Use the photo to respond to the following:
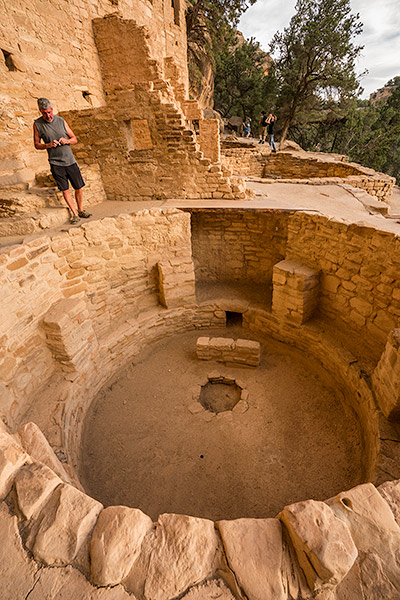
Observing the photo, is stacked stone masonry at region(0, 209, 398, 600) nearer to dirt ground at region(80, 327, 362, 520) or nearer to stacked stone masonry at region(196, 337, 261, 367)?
dirt ground at region(80, 327, 362, 520)

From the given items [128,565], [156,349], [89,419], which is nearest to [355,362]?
[156,349]

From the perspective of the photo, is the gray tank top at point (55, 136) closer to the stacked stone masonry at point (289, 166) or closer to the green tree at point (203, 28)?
the stacked stone masonry at point (289, 166)

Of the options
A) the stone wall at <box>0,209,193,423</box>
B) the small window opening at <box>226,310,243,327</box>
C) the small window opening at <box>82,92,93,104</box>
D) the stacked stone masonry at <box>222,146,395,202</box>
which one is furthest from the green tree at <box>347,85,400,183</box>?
the stone wall at <box>0,209,193,423</box>

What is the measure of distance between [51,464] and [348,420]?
419cm

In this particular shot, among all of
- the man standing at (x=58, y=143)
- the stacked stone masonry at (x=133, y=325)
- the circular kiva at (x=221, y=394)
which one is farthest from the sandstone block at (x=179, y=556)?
the man standing at (x=58, y=143)

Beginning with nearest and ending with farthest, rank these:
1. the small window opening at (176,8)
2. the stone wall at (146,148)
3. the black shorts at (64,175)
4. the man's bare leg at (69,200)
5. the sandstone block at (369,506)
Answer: the sandstone block at (369,506), the black shorts at (64,175), the man's bare leg at (69,200), the stone wall at (146,148), the small window opening at (176,8)

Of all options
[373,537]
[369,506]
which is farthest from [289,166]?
[373,537]

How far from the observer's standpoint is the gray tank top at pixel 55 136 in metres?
4.04

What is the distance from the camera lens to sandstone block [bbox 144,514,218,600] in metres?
1.28

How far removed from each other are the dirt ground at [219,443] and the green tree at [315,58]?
18615 millimetres

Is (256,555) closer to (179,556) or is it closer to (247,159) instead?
(179,556)

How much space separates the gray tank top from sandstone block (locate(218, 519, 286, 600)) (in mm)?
5076

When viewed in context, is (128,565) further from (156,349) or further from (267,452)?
(156,349)

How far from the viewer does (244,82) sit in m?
19.4
